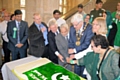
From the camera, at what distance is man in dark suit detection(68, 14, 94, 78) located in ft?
9.79

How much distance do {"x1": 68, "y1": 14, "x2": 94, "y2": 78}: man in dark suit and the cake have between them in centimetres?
63

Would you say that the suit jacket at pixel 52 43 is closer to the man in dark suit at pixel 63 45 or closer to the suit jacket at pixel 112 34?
the man in dark suit at pixel 63 45

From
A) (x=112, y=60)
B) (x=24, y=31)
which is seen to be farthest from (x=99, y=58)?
(x=24, y=31)

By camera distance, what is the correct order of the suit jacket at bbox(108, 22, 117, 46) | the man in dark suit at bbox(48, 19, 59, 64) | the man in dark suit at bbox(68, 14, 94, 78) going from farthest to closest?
the suit jacket at bbox(108, 22, 117, 46)
the man in dark suit at bbox(48, 19, 59, 64)
the man in dark suit at bbox(68, 14, 94, 78)

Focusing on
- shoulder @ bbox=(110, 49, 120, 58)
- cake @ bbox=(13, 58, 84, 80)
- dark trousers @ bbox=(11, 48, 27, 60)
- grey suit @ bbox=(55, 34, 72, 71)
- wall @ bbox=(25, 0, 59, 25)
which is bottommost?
dark trousers @ bbox=(11, 48, 27, 60)

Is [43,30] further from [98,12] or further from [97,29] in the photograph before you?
[98,12]

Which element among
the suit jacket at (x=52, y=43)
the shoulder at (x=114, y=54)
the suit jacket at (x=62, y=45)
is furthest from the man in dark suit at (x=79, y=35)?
the shoulder at (x=114, y=54)

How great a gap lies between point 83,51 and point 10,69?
120 centimetres

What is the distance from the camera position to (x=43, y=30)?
11.7 feet

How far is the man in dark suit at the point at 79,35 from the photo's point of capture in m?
2.98

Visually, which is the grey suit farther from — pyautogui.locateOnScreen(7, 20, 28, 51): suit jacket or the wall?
the wall

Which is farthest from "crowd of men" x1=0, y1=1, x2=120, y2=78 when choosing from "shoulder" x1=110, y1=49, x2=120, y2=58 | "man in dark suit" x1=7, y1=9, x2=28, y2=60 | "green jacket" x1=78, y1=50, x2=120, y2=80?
"shoulder" x1=110, y1=49, x2=120, y2=58

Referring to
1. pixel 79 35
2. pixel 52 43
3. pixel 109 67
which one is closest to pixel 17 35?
pixel 52 43

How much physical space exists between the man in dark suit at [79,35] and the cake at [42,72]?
2.08ft
